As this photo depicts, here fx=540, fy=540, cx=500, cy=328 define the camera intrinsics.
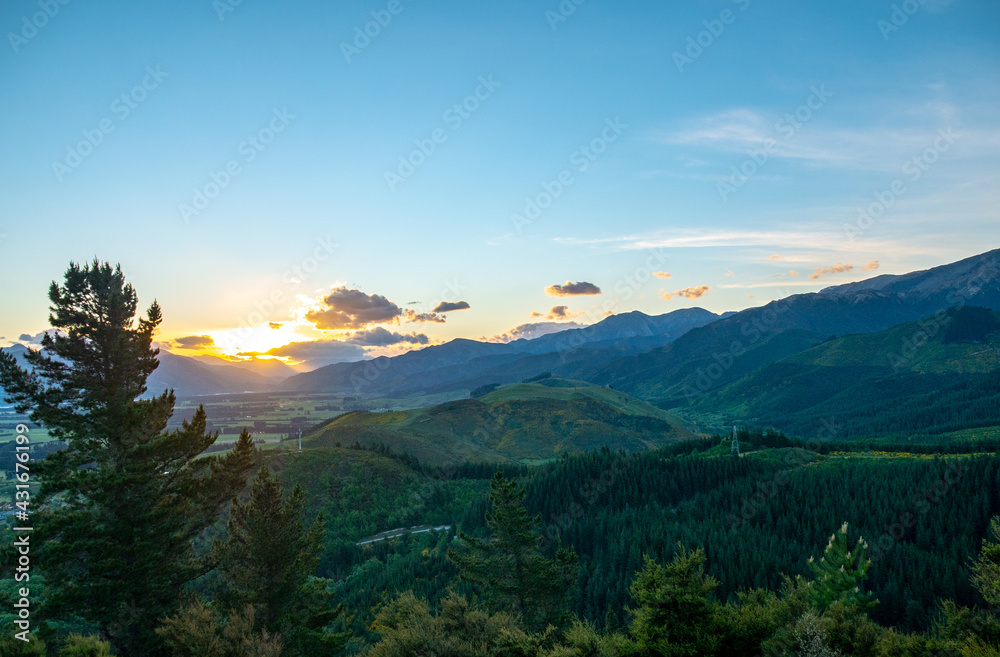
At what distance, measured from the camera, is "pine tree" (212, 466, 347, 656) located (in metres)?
33.2

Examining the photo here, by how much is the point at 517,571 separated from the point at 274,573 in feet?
70.5

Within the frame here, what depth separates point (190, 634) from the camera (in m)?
24.7

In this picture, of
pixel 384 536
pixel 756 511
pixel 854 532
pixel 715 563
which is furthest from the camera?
pixel 384 536

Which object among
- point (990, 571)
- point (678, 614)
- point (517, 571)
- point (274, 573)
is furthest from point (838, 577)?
point (274, 573)

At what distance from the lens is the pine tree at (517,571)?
155ft

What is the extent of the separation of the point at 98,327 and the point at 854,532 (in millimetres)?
124259

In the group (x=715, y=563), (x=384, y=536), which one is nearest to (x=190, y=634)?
(x=715, y=563)

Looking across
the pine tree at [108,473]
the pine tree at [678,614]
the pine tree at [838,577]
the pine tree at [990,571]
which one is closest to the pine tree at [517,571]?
the pine tree at [678,614]

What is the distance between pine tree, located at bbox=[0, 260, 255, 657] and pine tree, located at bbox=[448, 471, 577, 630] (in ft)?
79.5

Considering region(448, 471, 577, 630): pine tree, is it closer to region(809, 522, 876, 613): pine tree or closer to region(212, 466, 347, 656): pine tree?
region(212, 466, 347, 656): pine tree

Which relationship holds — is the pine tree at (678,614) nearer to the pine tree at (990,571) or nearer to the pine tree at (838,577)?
the pine tree at (838,577)

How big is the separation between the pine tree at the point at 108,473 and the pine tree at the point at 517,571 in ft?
79.5

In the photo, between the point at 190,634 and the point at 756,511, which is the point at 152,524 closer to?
the point at 190,634

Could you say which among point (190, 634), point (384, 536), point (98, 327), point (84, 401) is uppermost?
point (98, 327)
